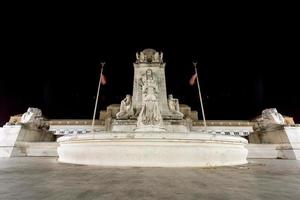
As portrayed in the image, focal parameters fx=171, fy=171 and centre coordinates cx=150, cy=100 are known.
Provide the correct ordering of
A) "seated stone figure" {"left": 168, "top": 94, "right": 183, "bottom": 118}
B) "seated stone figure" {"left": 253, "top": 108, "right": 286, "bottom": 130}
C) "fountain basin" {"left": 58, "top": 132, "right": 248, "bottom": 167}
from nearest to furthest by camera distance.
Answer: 1. "fountain basin" {"left": 58, "top": 132, "right": 248, "bottom": 167}
2. "seated stone figure" {"left": 253, "top": 108, "right": 286, "bottom": 130}
3. "seated stone figure" {"left": 168, "top": 94, "right": 183, "bottom": 118}

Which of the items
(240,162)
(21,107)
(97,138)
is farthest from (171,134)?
(21,107)

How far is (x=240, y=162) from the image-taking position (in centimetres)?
Result: 570

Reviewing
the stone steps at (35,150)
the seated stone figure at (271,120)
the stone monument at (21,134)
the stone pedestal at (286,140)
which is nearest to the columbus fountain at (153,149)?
the stone steps at (35,150)

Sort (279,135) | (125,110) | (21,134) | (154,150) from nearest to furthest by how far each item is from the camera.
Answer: (154,150) < (21,134) < (279,135) < (125,110)

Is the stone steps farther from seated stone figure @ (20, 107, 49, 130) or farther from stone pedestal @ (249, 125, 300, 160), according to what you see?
stone pedestal @ (249, 125, 300, 160)

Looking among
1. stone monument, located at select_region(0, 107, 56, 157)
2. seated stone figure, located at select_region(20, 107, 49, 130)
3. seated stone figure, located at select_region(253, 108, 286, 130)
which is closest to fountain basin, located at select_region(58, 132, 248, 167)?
stone monument, located at select_region(0, 107, 56, 157)

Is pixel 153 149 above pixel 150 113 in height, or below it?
below

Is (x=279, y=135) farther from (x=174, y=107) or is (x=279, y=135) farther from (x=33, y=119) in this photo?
(x=33, y=119)

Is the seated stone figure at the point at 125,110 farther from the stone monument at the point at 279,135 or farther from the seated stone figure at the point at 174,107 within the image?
the stone monument at the point at 279,135

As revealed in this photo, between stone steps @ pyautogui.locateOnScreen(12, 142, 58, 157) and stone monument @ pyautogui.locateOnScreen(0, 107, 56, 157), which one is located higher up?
stone monument @ pyautogui.locateOnScreen(0, 107, 56, 157)

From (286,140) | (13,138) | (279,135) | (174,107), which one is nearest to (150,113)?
(174,107)

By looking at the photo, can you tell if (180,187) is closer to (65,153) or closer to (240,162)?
(240,162)

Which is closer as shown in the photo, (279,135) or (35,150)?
(35,150)

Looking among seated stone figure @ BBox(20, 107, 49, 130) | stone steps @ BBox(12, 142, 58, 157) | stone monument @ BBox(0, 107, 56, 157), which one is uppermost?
seated stone figure @ BBox(20, 107, 49, 130)
